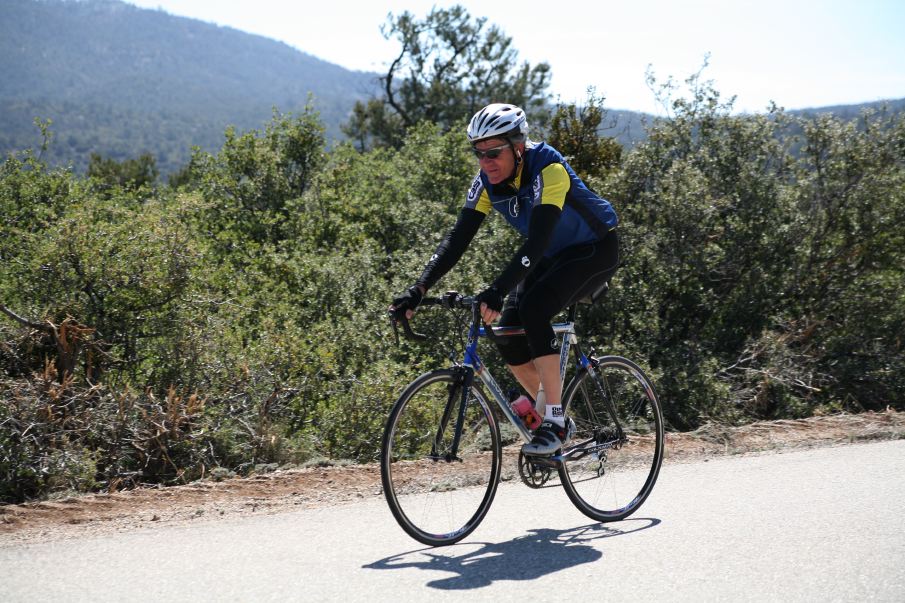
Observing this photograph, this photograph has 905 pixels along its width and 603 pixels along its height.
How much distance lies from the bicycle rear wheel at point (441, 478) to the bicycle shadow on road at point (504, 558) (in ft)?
0.49

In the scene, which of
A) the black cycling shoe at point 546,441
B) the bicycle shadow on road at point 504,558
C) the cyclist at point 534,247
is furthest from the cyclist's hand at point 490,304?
the bicycle shadow on road at point 504,558

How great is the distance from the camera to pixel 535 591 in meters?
3.86

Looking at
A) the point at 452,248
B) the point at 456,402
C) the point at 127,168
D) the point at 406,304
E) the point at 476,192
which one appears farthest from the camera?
the point at 127,168

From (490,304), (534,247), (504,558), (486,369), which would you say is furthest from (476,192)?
(504,558)

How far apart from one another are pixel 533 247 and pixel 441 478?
1.52 meters

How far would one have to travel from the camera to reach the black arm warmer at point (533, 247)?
4.57m

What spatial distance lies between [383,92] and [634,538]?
A: 151ft

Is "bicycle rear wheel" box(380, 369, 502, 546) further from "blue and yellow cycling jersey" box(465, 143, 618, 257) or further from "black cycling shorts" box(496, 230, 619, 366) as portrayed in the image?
"blue and yellow cycling jersey" box(465, 143, 618, 257)

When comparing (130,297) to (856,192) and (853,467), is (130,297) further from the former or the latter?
(856,192)

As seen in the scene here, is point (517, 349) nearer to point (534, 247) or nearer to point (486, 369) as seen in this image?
point (486, 369)

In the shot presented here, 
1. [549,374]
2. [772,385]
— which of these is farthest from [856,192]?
[549,374]

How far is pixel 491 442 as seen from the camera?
5008 mm

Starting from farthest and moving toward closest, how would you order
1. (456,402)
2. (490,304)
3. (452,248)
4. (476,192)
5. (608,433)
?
(608,433) → (476,192) → (452,248) → (456,402) → (490,304)

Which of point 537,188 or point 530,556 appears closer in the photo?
point 530,556
